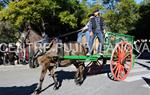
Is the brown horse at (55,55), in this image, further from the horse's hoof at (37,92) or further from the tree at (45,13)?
the tree at (45,13)

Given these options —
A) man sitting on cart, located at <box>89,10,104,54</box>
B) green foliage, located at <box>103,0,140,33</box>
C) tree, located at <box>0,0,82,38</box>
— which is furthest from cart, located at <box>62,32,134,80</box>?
green foliage, located at <box>103,0,140,33</box>

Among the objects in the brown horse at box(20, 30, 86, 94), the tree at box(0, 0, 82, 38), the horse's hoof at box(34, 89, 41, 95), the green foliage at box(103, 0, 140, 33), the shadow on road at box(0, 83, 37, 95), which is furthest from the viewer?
the green foliage at box(103, 0, 140, 33)

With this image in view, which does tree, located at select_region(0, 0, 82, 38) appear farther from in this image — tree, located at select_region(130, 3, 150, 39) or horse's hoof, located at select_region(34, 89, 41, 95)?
horse's hoof, located at select_region(34, 89, 41, 95)

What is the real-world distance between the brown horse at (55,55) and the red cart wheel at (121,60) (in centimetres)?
115

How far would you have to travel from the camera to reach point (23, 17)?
2623 centimetres

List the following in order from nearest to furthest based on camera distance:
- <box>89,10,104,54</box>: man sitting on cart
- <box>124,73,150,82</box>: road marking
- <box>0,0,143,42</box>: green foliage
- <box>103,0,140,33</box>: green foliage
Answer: <box>89,10,104,54</box>: man sitting on cart, <box>124,73,150,82</box>: road marking, <box>0,0,143,42</box>: green foliage, <box>103,0,140,33</box>: green foliage

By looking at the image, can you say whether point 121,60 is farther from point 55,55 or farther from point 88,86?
point 55,55

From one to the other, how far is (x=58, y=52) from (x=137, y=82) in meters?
3.34

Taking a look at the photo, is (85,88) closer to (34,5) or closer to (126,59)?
(126,59)

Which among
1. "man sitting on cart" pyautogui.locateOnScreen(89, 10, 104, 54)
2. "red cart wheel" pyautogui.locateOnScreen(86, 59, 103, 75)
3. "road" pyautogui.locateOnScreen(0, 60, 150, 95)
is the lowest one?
"road" pyautogui.locateOnScreen(0, 60, 150, 95)

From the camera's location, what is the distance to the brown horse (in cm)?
1163

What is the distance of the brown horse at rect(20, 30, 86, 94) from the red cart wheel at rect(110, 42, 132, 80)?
1.15 meters

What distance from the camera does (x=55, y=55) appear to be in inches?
460

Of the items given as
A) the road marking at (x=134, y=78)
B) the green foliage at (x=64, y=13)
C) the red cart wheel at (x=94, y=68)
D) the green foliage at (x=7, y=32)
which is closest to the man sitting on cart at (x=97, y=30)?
the road marking at (x=134, y=78)
